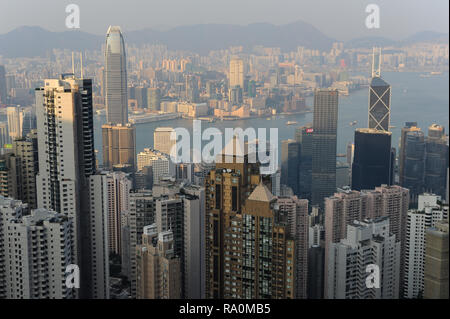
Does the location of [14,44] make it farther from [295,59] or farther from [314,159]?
[314,159]

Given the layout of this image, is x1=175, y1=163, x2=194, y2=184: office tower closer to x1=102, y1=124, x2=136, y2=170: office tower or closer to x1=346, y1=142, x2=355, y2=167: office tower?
x1=102, y1=124, x2=136, y2=170: office tower

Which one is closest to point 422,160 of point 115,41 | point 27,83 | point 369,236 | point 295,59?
point 295,59

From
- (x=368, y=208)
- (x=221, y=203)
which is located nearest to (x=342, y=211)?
(x=368, y=208)

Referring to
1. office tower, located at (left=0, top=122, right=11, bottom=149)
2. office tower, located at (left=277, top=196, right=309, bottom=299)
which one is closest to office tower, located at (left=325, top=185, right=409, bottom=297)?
office tower, located at (left=277, top=196, right=309, bottom=299)

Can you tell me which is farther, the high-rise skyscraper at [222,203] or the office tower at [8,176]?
the office tower at [8,176]

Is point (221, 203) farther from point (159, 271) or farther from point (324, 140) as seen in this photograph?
point (324, 140)

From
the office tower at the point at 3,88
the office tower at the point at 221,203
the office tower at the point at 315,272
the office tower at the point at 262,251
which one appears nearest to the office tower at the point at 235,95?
the office tower at the point at 315,272

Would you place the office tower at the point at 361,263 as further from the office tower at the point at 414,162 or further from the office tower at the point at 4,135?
the office tower at the point at 4,135
